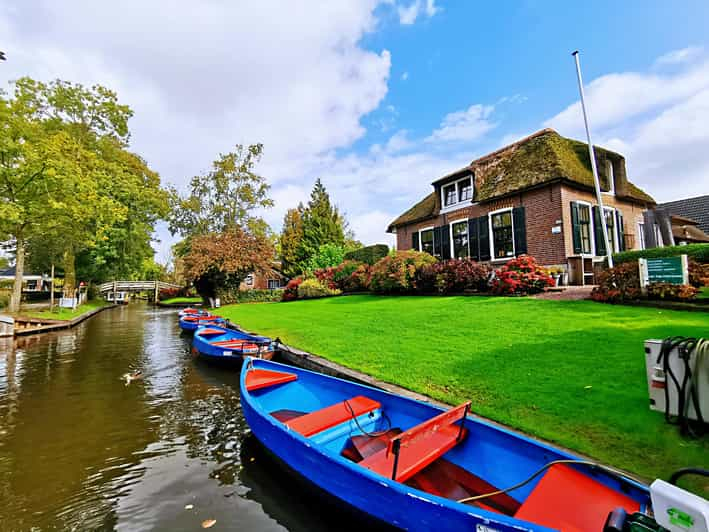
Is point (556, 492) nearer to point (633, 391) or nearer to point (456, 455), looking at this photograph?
point (456, 455)

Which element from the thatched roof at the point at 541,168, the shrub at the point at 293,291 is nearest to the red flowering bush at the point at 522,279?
the thatched roof at the point at 541,168

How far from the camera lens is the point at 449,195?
1894 cm

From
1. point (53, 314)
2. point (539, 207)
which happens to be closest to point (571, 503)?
point (539, 207)

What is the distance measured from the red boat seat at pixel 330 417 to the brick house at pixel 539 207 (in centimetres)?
1260

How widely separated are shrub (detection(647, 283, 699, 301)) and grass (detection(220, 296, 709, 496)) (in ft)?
2.19

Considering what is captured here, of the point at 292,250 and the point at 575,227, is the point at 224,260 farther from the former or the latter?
the point at 575,227

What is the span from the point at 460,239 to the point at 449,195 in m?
2.76

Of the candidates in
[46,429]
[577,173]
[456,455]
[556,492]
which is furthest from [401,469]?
[577,173]

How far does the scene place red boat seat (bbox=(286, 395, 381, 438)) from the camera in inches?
145

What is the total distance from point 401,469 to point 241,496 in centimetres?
190

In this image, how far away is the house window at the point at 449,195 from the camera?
61.4ft

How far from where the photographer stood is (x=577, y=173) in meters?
14.6

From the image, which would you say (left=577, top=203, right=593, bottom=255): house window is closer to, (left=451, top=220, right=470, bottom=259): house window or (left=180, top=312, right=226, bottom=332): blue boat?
(left=451, top=220, right=470, bottom=259): house window

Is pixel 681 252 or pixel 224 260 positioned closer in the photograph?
pixel 681 252
